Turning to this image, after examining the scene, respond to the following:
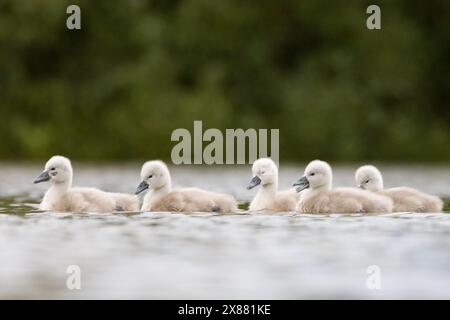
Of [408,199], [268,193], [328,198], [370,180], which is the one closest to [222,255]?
[328,198]

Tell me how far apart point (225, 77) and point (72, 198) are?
15.4 m

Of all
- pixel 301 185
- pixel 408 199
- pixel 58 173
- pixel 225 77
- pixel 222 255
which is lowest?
pixel 222 255

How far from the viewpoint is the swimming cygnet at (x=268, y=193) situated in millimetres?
12125

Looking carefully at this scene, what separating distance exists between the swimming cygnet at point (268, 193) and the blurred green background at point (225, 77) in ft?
39.9

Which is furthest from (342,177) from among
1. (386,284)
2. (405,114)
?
(386,284)

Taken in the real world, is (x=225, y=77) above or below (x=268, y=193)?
above

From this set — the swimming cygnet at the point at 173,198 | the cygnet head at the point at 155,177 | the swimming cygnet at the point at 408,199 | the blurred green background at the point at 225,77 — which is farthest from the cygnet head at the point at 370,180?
the blurred green background at the point at 225,77

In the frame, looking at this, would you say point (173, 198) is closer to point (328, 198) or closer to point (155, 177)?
point (155, 177)

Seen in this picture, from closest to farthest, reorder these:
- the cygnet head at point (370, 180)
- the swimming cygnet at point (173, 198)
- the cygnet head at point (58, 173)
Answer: the swimming cygnet at point (173, 198)
the cygnet head at point (58, 173)
the cygnet head at point (370, 180)

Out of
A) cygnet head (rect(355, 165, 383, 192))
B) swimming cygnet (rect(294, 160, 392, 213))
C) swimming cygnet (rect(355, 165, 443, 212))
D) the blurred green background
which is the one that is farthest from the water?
the blurred green background

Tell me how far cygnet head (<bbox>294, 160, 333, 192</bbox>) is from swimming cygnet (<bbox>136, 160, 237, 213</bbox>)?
0.62 meters

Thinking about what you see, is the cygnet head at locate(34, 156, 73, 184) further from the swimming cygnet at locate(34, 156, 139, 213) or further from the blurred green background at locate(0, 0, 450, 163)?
the blurred green background at locate(0, 0, 450, 163)

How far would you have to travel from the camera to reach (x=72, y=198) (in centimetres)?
1180

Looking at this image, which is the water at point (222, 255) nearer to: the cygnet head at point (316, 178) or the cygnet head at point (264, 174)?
the cygnet head at point (316, 178)
